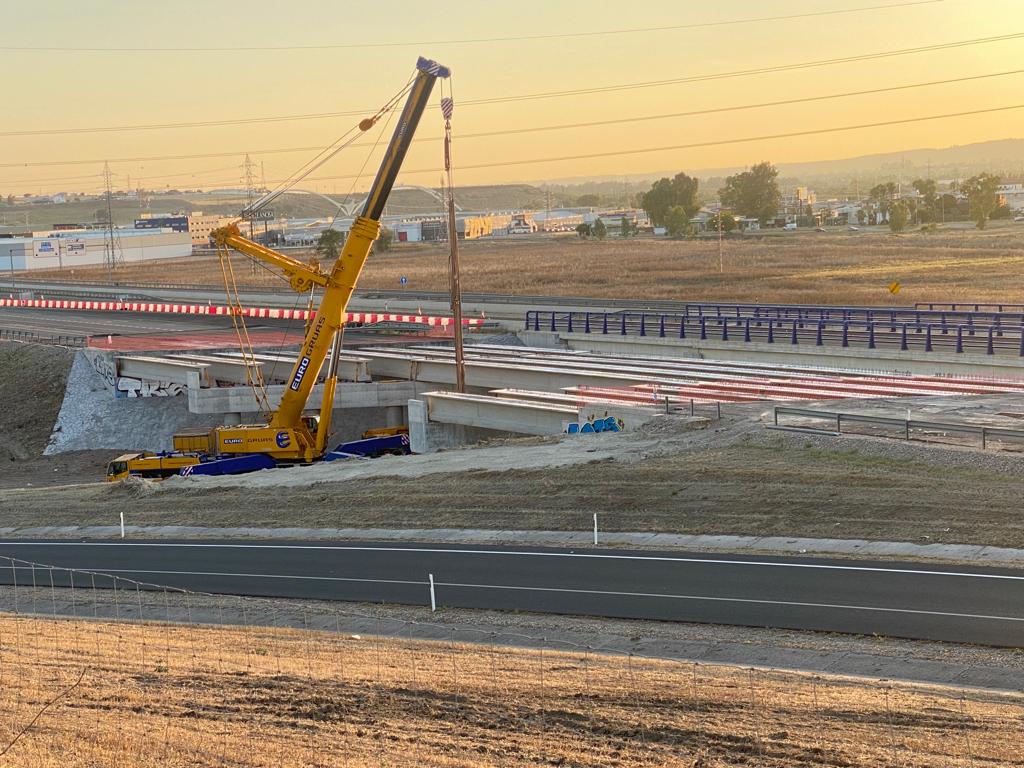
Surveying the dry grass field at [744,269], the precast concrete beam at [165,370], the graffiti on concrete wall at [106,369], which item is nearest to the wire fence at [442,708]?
the precast concrete beam at [165,370]

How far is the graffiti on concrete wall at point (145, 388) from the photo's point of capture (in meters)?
56.6

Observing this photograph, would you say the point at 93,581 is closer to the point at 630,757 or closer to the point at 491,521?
the point at 491,521

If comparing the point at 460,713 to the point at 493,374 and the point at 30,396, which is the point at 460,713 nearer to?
the point at 493,374

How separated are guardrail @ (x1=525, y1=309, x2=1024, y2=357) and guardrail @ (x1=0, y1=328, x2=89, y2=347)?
81.9 feet

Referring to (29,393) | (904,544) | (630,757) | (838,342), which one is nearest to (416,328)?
(29,393)

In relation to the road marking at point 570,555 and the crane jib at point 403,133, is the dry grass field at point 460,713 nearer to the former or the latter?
the road marking at point 570,555

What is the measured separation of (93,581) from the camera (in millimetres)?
28172

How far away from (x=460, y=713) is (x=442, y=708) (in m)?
0.36

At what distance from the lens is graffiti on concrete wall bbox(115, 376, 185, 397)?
2228 inches

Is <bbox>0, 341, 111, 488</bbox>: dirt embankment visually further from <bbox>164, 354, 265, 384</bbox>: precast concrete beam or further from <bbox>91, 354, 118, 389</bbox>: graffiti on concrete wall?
<bbox>164, 354, 265, 384</bbox>: precast concrete beam

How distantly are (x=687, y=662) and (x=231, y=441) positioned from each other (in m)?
25.9

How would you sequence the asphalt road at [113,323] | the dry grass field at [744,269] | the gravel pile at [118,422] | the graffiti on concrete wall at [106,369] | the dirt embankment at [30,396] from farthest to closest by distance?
the dry grass field at [744,269]
the asphalt road at [113,323]
the graffiti on concrete wall at [106,369]
the dirt embankment at [30,396]
the gravel pile at [118,422]

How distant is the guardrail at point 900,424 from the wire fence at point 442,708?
46.3 feet

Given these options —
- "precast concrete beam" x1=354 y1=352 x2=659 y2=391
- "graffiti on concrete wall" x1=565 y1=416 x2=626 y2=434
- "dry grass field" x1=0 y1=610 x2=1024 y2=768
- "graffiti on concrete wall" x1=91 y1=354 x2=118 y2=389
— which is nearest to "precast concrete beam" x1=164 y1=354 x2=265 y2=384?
"graffiti on concrete wall" x1=91 y1=354 x2=118 y2=389
